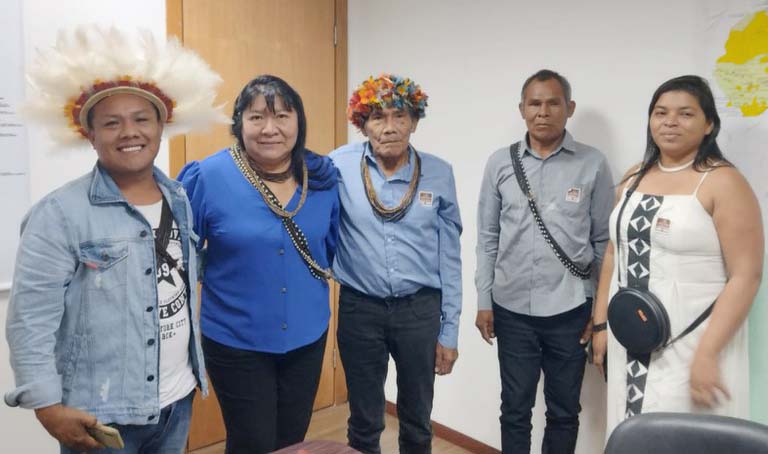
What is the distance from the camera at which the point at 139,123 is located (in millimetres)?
1352

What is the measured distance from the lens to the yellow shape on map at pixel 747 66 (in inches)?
74.3

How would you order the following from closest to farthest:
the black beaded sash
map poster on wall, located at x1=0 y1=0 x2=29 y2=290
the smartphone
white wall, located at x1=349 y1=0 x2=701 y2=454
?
the smartphone → the black beaded sash → map poster on wall, located at x1=0 y1=0 x2=29 y2=290 → white wall, located at x1=349 y1=0 x2=701 y2=454

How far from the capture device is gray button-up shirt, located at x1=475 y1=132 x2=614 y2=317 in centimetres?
216

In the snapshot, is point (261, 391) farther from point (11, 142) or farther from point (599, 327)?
point (11, 142)

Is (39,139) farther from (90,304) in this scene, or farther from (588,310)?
(588,310)

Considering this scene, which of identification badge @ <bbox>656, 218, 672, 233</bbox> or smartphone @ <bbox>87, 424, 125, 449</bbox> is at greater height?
identification badge @ <bbox>656, 218, 672, 233</bbox>

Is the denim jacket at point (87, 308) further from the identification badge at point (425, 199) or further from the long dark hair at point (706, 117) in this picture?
the long dark hair at point (706, 117)

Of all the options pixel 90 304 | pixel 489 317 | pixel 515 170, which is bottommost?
pixel 489 317

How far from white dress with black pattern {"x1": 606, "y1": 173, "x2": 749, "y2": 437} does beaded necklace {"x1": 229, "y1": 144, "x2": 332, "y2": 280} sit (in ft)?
3.25

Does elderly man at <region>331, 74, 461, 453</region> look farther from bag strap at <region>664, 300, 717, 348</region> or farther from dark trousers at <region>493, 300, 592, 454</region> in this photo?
bag strap at <region>664, 300, 717, 348</region>

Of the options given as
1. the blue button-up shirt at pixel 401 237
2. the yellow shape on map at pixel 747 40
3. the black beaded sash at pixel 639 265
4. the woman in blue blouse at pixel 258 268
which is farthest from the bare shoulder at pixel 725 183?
the woman in blue blouse at pixel 258 268

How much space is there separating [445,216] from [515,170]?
39 centimetres

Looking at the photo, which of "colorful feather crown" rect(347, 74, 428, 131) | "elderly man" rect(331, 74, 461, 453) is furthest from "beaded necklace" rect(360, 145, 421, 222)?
"colorful feather crown" rect(347, 74, 428, 131)

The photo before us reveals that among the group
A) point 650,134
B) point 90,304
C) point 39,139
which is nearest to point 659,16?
point 650,134
